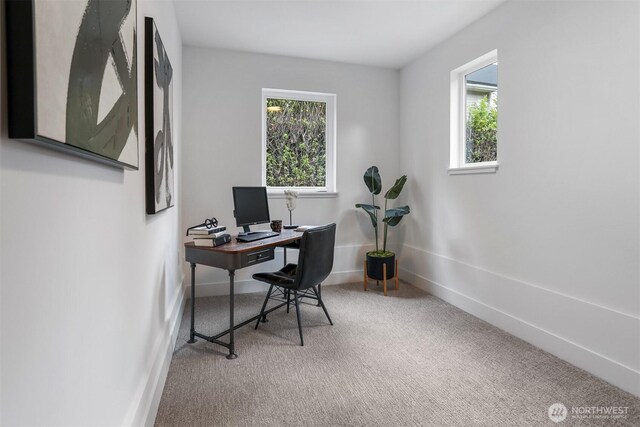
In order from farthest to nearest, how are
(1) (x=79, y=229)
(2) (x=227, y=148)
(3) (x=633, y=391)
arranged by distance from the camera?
(2) (x=227, y=148) < (3) (x=633, y=391) < (1) (x=79, y=229)

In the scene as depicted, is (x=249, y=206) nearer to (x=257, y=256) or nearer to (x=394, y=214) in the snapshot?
(x=257, y=256)

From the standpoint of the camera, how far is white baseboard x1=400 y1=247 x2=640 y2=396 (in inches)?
83.4

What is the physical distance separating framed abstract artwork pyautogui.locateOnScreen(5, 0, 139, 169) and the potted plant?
10.1 feet

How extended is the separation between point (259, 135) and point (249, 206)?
1150 millimetres

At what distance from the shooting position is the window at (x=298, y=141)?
13.8 ft

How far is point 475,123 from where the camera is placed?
3.47 metres

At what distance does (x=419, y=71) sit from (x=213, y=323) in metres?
3.51

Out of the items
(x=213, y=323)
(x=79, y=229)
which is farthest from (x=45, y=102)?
(x=213, y=323)

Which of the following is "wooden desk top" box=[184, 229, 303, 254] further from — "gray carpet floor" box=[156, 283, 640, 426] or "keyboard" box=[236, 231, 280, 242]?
"gray carpet floor" box=[156, 283, 640, 426]

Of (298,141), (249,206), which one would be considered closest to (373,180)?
(298,141)

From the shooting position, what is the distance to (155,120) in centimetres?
196

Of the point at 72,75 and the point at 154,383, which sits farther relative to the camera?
the point at 154,383

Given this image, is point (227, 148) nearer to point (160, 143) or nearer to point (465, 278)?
point (160, 143)

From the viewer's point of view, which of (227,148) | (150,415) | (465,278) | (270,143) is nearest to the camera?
(150,415)
